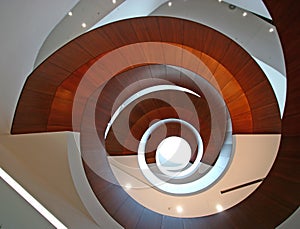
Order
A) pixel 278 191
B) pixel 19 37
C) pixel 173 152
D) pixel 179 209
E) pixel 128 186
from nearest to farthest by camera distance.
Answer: pixel 19 37
pixel 278 191
pixel 179 209
pixel 128 186
pixel 173 152

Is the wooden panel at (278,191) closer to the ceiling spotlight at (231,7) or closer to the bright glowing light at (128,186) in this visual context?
the bright glowing light at (128,186)

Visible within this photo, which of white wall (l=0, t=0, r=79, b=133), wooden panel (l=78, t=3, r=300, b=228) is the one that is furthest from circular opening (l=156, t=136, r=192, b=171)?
white wall (l=0, t=0, r=79, b=133)

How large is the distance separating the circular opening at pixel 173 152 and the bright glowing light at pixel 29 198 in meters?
4.66

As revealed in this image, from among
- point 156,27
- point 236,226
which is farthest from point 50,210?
point 156,27

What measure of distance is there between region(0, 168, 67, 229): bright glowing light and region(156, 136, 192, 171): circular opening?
4663mm

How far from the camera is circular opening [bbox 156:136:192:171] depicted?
6.36 metres

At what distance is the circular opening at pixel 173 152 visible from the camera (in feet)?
20.9

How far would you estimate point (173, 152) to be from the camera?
6680 mm

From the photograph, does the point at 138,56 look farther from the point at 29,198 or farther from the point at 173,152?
the point at 173,152

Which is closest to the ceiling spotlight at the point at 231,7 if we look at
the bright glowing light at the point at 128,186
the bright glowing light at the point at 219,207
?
the bright glowing light at the point at 219,207

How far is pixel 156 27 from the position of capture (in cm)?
239

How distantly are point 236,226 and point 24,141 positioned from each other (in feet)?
7.57

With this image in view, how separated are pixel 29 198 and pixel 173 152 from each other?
213 inches

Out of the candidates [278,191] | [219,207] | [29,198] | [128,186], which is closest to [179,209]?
[219,207]
